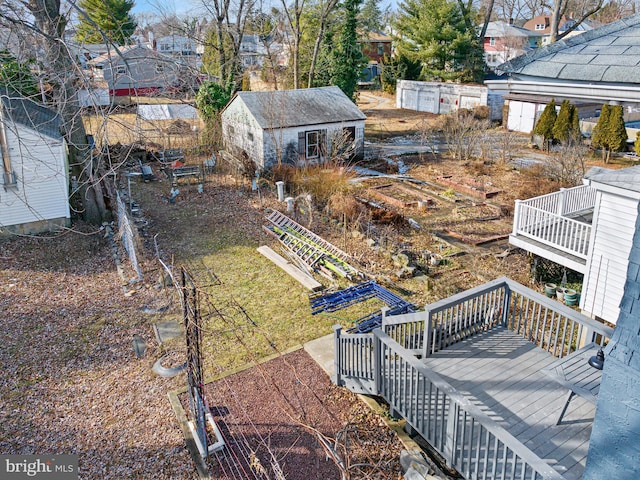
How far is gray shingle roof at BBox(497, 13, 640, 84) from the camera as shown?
3902 mm

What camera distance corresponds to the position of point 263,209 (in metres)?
16.8

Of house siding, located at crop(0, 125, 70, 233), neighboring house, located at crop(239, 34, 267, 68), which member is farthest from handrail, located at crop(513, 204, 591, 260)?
neighboring house, located at crop(239, 34, 267, 68)

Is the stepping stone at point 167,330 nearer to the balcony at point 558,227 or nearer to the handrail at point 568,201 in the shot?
the balcony at point 558,227

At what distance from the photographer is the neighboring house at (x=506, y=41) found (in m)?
59.6

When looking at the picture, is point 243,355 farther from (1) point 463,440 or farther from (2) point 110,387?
(1) point 463,440

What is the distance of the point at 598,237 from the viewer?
33.2ft

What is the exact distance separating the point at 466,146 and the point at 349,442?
19.3m

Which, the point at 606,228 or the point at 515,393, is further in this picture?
the point at 606,228

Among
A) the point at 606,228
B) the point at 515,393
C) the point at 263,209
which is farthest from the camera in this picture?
the point at 263,209

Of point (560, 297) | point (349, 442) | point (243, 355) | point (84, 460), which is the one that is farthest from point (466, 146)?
point (84, 460)

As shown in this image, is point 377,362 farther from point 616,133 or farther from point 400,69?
point 400,69

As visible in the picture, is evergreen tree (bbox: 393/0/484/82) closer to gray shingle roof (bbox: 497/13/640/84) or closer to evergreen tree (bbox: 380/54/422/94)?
evergreen tree (bbox: 380/54/422/94)

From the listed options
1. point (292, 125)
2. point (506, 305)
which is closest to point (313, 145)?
point (292, 125)

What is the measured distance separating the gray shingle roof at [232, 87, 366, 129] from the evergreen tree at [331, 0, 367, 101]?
11002 mm
